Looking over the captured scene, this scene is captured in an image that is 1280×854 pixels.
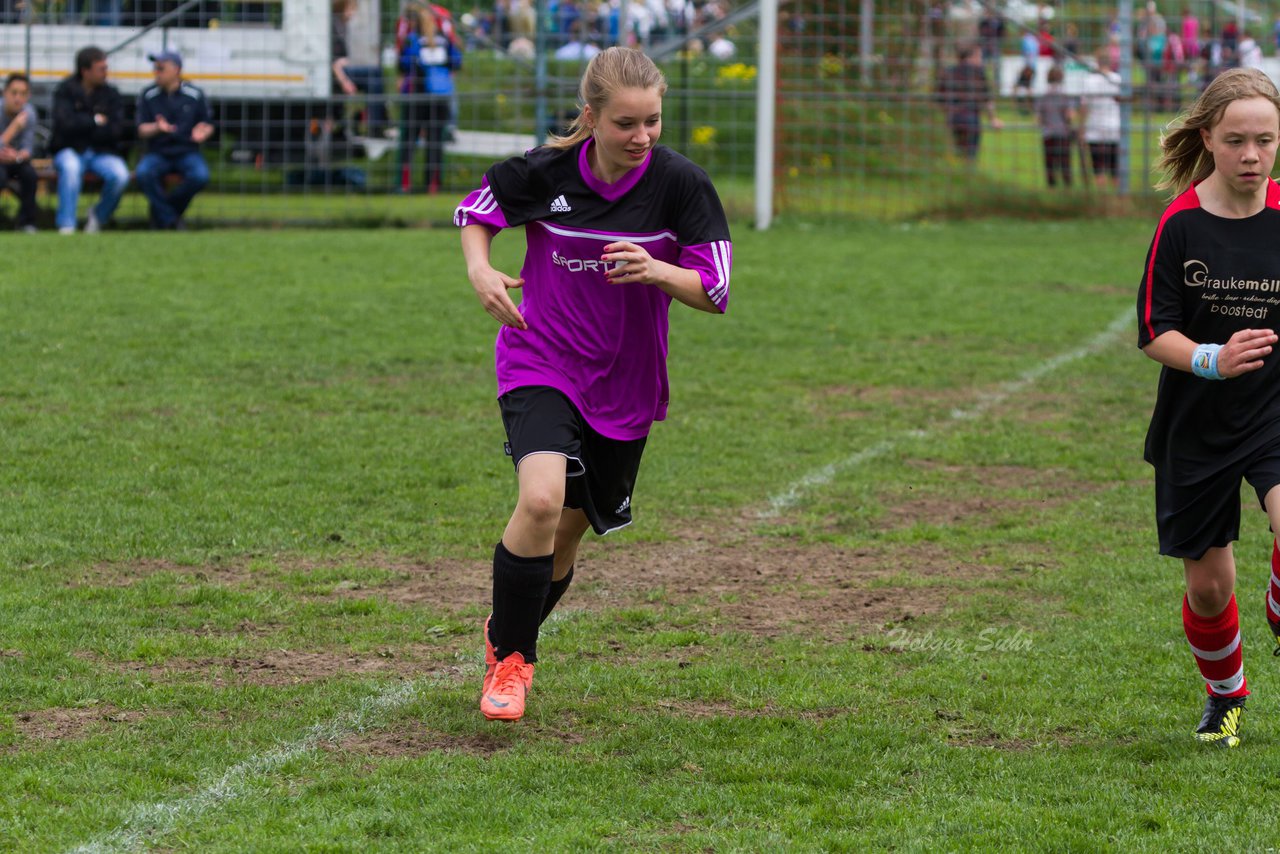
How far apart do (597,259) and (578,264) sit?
6 centimetres

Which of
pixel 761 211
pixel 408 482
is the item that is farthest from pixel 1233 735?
pixel 761 211

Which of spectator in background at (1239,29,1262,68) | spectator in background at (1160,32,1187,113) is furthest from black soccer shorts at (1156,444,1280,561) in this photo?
spectator in background at (1239,29,1262,68)

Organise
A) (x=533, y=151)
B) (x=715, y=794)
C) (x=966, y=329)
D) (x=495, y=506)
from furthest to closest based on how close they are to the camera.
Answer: (x=966, y=329), (x=495, y=506), (x=533, y=151), (x=715, y=794)

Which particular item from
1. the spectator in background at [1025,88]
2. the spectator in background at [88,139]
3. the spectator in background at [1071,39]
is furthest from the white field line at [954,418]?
the spectator in background at [88,139]

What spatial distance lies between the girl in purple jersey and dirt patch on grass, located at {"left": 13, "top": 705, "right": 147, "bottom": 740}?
104 centimetres

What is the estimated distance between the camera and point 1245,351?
13.1 feet

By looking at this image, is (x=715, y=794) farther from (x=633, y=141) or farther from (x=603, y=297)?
(x=633, y=141)

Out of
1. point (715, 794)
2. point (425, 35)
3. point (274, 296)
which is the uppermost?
point (425, 35)

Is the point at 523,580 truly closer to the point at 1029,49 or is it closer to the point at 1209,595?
the point at 1209,595

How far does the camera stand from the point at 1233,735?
452cm

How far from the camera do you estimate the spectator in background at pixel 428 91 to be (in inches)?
719

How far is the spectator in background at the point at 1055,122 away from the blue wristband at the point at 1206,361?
51.2ft

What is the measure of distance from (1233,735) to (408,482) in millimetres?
4170

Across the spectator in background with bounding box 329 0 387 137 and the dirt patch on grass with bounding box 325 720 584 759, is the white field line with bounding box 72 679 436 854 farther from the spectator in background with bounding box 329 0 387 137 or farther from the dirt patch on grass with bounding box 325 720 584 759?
the spectator in background with bounding box 329 0 387 137
